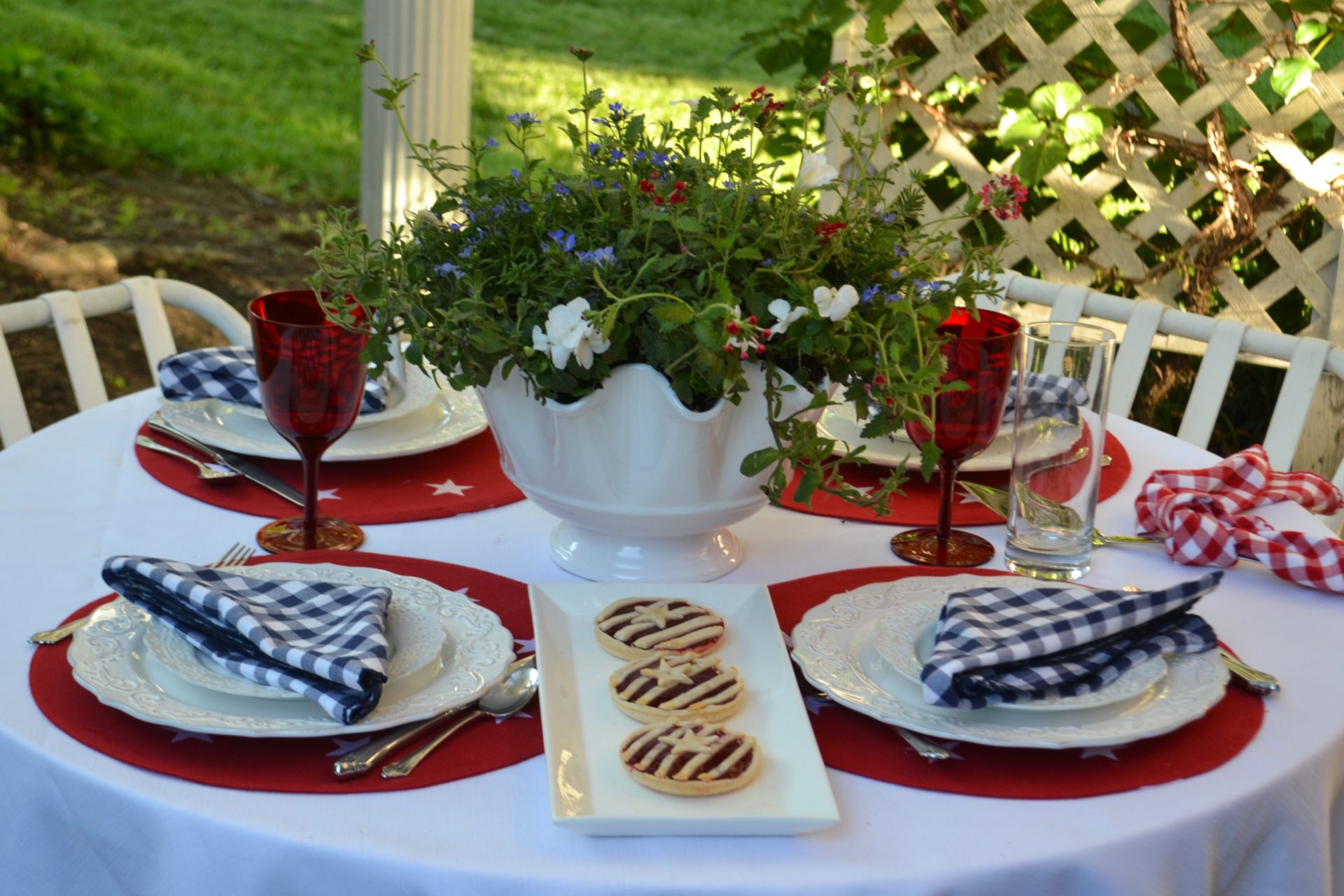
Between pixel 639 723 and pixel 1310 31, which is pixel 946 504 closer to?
pixel 639 723

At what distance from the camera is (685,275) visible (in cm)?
85

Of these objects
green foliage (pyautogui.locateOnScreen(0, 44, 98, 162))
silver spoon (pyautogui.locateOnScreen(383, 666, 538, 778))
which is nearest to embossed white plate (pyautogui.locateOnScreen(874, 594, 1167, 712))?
silver spoon (pyautogui.locateOnScreen(383, 666, 538, 778))

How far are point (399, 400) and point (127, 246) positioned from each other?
12.4 ft

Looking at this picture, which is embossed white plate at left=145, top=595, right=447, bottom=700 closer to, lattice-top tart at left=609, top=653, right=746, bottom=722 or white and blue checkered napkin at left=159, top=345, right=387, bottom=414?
lattice-top tart at left=609, top=653, right=746, bottom=722

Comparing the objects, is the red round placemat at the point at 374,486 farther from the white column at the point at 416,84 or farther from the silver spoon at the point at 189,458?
the white column at the point at 416,84

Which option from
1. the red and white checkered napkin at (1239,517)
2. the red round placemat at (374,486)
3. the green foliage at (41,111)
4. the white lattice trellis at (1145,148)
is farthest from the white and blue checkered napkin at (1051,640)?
the green foliage at (41,111)

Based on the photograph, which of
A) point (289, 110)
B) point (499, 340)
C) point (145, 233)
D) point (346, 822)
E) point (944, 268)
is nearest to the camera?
point (346, 822)

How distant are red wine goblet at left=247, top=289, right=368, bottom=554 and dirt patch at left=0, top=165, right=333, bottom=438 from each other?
3268mm

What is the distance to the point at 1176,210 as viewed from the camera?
2.41m

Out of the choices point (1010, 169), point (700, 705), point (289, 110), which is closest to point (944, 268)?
point (1010, 169)

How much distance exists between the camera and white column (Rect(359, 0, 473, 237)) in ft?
7.69

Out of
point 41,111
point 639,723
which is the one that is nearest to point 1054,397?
point 639,723

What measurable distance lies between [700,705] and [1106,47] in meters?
2.00

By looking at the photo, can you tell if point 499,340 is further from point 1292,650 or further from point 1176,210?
point 1176,210
